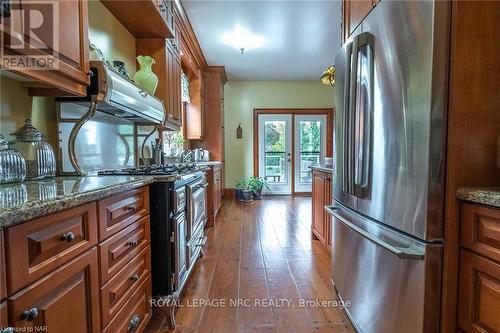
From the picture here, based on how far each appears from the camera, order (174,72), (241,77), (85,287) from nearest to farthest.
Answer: (85,287), (174,72), (241,77)

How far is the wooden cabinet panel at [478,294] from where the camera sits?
85 centimetres

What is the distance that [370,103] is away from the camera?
1333mm

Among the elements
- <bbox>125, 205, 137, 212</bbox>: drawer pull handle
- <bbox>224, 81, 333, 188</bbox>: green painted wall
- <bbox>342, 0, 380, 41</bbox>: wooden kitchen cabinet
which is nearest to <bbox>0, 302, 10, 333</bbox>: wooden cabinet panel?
<bbox>125, 205, 137, 212</bbox>: drawer pull handle

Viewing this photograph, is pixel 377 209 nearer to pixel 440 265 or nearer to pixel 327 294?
pixel 440 265

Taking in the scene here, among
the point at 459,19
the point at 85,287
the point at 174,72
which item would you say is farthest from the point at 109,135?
the point at 459,19

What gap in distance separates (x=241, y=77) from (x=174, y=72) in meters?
3.42

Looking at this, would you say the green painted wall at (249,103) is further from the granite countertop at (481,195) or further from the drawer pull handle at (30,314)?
the drawer pull handle at (30,314)

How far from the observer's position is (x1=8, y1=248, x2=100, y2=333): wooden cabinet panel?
656 mm

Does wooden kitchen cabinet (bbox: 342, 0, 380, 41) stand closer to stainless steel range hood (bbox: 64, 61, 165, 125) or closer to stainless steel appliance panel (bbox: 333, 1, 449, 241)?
stainless steel appliance panel (bbox: 333, 1, 449, 241)

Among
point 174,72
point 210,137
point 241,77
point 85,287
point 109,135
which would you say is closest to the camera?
point 85,287

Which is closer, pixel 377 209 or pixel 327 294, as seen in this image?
pixel 377 209

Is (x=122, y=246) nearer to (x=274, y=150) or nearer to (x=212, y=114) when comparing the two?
(x=212, y=114)

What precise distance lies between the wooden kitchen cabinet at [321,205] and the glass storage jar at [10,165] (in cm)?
213

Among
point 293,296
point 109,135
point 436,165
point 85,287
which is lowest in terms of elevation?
point 293,296
